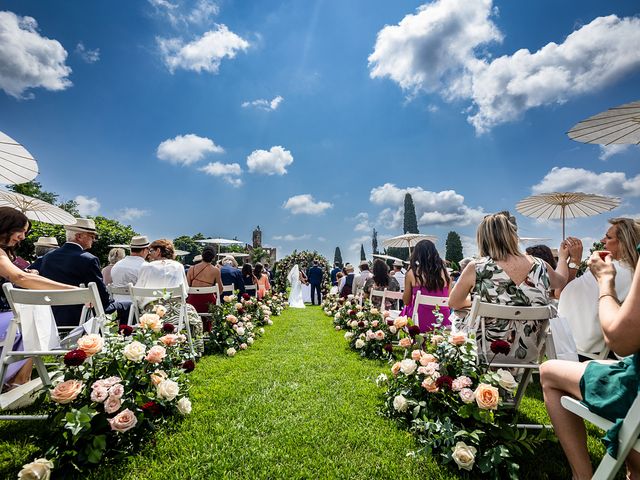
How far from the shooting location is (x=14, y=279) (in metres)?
2.86

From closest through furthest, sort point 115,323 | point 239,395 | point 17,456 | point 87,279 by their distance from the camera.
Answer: point 17,456
point 115,323
point 239,395
point 87,279

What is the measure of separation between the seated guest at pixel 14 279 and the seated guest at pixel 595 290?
16.2 feet

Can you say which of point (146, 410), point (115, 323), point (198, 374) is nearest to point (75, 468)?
point (146, 410)

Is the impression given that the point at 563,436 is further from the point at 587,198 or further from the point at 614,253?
the point at 587,198

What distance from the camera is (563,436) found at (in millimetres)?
1853

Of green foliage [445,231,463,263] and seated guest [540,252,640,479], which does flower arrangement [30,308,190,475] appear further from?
green foliage [445,231,463,263]

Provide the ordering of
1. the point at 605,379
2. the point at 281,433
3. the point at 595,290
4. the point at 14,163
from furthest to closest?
1. the point at 14,163
2. the point at 595,290
3. the point at 281,433
4. the point at 605,379

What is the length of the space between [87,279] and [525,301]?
4.71 meters

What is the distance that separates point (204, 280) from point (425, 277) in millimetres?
4110

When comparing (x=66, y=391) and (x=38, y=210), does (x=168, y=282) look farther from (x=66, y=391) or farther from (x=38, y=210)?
(x=38, y=210)

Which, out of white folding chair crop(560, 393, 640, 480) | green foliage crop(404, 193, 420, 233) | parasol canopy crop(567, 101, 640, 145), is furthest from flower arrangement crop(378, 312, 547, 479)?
green foliage crop(404, 193, 420, 233)

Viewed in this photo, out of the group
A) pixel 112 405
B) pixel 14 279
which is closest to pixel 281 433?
pixel 112 405

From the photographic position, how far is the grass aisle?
2.18 m

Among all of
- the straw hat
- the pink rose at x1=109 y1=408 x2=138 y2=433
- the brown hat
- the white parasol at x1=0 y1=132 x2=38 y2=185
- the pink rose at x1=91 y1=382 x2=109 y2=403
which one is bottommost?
the pink rose at x1=109 y1=408 x2=138 y2=433
